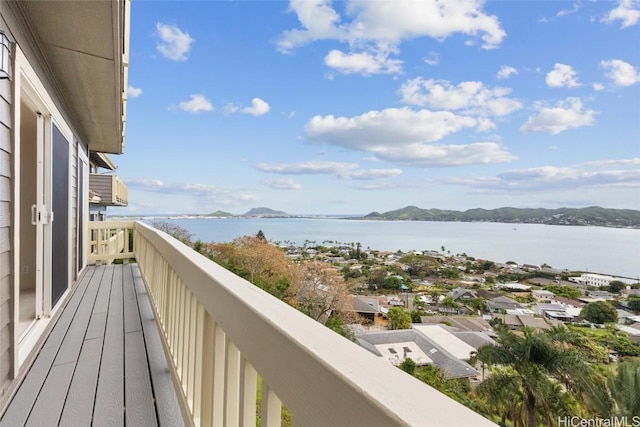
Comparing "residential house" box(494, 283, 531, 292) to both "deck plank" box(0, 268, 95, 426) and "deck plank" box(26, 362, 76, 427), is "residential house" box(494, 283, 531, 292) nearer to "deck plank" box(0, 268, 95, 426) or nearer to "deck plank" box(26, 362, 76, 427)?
"deck plank" box(26, 362, 76, 427)

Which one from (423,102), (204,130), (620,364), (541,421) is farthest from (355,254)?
(204,130)

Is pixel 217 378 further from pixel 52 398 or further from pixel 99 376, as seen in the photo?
pixel 99 376

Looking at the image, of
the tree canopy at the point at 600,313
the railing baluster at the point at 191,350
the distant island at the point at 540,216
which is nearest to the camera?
the railing baluster at the point at 191,350

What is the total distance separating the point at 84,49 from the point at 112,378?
2641 millimetres

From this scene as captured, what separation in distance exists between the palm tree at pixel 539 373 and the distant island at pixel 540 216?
2.27 meters

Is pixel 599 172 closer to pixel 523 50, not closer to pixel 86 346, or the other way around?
pixel 523 50

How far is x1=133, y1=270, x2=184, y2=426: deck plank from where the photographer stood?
1.92 metres

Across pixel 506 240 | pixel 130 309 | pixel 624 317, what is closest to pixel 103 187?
pixel 130 309

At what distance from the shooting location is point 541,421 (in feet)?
16.0

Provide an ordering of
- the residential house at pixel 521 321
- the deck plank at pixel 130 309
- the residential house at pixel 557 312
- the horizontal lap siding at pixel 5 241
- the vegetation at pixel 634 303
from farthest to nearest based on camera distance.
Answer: the residential house at pixel 521 321, the residential house at pixel 557 312, the vegetation at pixel 634 303, the deck plank at pixel 130 309, the horizontal lap siding at pixel 5 241

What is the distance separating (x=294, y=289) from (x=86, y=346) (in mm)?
3410

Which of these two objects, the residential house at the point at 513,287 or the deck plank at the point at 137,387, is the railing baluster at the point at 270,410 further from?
the residential house at the point at 513,287

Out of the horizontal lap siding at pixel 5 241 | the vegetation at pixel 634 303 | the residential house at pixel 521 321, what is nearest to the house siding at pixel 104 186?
the horizontal lap siding at pixel 5 241

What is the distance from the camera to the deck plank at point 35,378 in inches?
74.3
